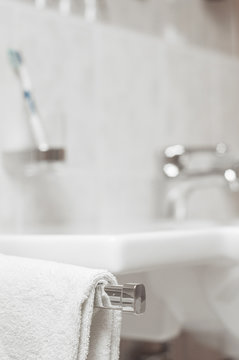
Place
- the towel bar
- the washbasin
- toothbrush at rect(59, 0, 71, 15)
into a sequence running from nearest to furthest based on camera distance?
the towel bar
the washbasin
toothbrush at rect(59, 0, 71, 15)

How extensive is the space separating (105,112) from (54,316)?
73cm

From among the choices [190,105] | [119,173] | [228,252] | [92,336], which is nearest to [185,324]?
[228,252]

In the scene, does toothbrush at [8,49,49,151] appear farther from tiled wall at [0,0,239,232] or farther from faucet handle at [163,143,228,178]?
faucet handle at [163,143,228,178]

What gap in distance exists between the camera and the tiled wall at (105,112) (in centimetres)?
111

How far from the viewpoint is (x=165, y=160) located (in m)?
1.33

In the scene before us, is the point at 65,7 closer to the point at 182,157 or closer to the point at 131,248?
the point at 182,157

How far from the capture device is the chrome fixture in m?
1.05

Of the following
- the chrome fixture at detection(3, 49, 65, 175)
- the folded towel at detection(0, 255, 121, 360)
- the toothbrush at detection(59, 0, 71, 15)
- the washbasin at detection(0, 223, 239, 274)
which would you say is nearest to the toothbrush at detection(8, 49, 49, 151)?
the chrome fixture at detection(3, 49, 65, 175)

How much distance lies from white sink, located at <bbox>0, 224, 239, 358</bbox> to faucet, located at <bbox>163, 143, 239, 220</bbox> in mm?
301

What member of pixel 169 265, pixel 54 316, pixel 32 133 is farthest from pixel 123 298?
pixel 32 133

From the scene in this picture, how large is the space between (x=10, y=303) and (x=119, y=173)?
2.23 feet

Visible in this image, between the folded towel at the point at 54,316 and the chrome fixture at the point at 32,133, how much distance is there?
0.43 m

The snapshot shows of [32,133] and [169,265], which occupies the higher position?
[32,133]

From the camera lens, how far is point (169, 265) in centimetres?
78
